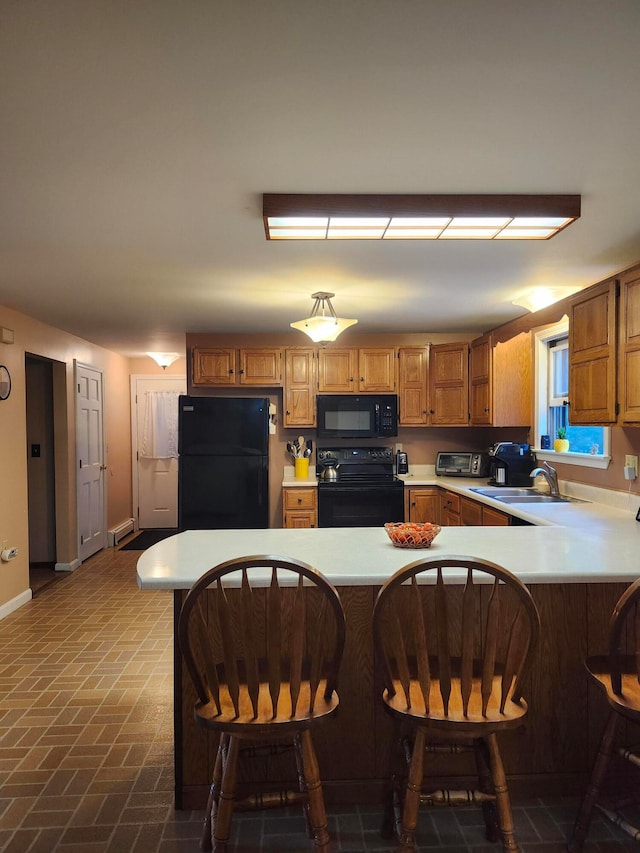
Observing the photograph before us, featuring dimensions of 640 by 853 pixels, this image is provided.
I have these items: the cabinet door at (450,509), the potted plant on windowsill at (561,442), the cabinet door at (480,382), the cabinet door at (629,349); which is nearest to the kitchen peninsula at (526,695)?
the cabinet door at (629,349)

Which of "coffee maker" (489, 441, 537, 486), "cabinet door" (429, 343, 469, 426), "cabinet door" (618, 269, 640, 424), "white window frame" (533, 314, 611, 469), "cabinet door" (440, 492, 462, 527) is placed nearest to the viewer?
"cabinet door" (618, 269, 640, 424)

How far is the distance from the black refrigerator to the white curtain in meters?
3.04

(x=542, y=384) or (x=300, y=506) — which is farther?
(x=300, y=506)

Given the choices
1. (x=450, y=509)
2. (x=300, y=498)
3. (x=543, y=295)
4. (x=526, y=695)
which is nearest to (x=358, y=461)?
(x=300, y=498)

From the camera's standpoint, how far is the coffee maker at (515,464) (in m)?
4.38

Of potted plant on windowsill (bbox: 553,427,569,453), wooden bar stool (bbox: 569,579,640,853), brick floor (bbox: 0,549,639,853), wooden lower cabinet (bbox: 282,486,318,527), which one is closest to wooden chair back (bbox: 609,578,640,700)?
wooden bar stool (bbox: 569,579,640,853)

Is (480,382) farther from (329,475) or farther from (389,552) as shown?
(389,552)

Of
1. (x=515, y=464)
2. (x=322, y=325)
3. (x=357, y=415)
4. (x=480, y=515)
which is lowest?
(x=480, y=515)

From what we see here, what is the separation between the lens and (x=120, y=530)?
264 inches

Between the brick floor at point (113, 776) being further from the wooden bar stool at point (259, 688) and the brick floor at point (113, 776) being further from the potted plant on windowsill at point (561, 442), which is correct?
the potted plant on windowsill at point (561, 442)

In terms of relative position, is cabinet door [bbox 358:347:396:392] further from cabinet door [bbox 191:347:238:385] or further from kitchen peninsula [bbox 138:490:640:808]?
kitchen peninsula [bbox 138:490:640:808]

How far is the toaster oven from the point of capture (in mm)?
5051

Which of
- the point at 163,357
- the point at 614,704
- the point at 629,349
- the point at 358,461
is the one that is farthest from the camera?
the point at 163,357

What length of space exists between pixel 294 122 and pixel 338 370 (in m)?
3.57
